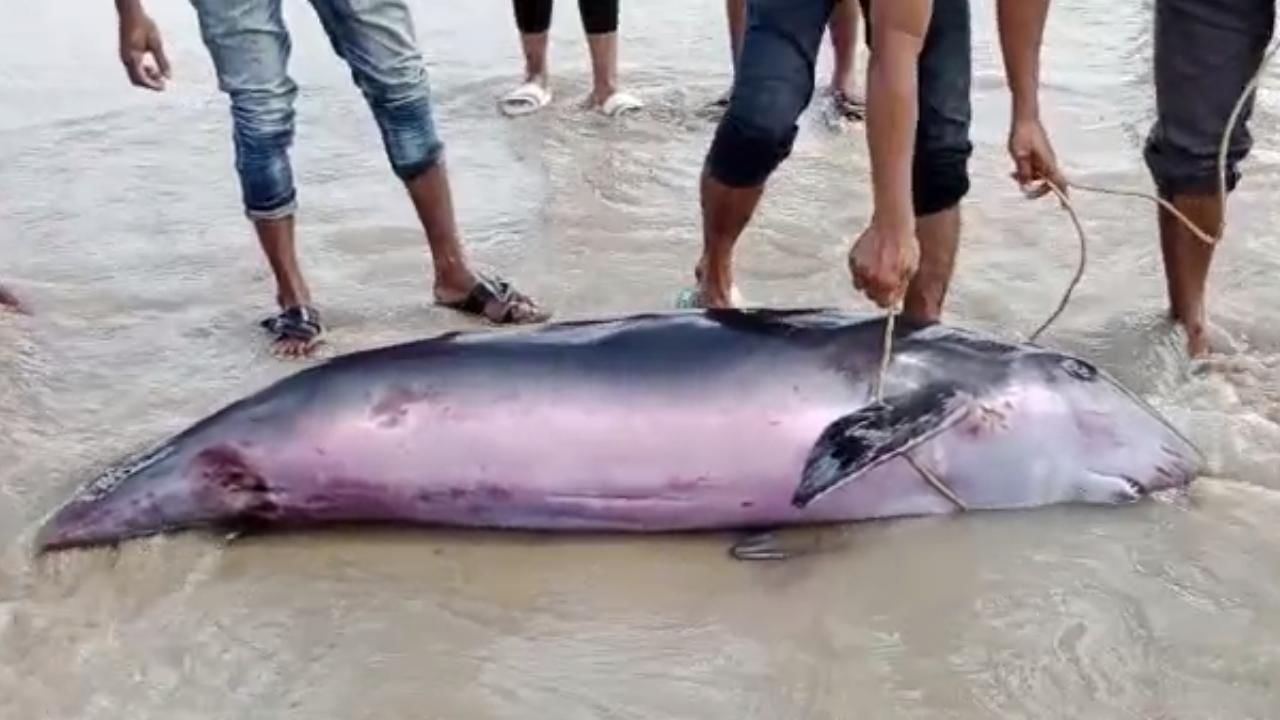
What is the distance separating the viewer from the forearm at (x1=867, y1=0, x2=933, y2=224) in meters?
3.81

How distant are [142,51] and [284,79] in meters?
0.47

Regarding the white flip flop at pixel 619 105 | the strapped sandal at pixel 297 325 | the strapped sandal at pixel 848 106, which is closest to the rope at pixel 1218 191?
the strapped sandal at pixel 297 325

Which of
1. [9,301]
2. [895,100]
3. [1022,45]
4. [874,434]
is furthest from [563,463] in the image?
[9,301]

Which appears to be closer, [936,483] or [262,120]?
[936,483]

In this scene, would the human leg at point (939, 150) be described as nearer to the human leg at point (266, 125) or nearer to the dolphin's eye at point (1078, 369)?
the dolphin's eye at point (1078, 369)

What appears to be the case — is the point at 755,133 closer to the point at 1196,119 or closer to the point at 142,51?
the point at 1196,119

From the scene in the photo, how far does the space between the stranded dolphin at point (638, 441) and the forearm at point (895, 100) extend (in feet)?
1.12

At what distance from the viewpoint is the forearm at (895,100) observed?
3811 mm

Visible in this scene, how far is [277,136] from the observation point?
4.91 meters

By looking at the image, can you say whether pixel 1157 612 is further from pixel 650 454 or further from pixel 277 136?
pixel 277 136

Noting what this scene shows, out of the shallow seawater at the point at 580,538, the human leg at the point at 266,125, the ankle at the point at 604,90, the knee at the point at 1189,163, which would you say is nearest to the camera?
the shallow seawater at the point at 580,538

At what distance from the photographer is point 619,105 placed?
706 centimetres

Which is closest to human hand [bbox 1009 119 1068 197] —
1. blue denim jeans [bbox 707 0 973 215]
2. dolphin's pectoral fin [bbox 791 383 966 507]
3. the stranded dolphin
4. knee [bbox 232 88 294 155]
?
blue denim jeans [bbox 707 0 973 215]

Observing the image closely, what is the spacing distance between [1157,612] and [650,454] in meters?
1.05
